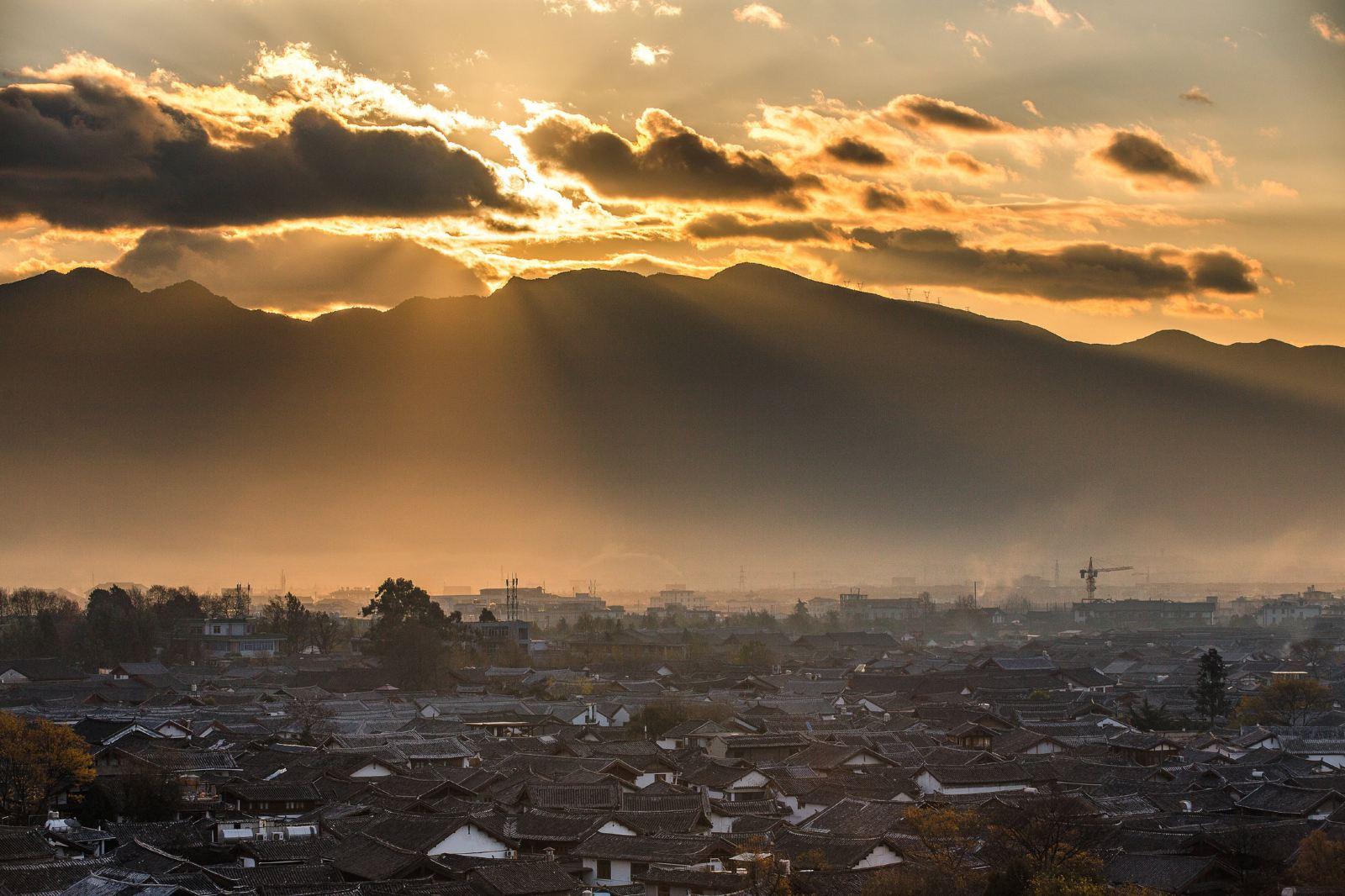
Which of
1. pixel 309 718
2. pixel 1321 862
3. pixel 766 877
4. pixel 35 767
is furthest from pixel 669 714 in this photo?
pixel 1321 862

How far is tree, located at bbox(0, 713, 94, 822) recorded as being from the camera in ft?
104

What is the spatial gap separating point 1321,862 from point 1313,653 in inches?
2106

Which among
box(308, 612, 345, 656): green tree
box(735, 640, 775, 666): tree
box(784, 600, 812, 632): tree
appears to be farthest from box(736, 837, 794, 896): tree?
box(784, 600, 812, 632): tree

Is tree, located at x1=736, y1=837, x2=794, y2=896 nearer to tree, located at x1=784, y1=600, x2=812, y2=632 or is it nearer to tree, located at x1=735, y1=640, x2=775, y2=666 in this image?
tree, located at x1=735, y1=640, x2=775, y2=666

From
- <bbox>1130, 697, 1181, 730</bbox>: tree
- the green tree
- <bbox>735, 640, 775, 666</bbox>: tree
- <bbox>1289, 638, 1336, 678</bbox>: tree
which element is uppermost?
the green tree

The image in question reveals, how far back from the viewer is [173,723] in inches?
1629

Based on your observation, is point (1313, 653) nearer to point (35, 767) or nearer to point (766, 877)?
point (766, 877)

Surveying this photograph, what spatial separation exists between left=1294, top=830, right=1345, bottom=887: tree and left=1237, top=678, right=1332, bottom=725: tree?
24.5 meters

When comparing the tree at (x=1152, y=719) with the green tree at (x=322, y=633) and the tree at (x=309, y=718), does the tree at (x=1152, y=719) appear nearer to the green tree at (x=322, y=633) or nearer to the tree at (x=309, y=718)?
the tree at (x=309, y=718)

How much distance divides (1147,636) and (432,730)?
59.7 m

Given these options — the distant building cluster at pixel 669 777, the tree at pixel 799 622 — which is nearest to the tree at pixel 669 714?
the distant building cluster at pixel 669 777

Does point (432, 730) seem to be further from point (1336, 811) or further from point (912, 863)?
point (1336, 811)

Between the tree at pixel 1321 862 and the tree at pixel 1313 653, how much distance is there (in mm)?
44795

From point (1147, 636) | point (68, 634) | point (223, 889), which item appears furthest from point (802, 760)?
point (1147, 636)
